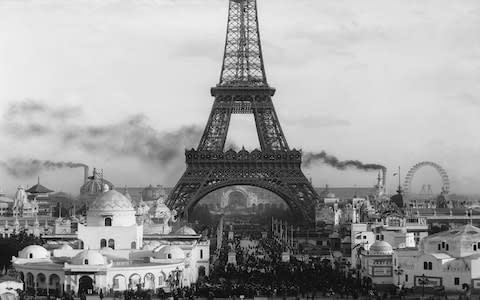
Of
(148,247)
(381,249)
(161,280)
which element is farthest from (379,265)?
(148,247)

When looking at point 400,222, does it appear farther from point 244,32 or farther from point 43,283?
point 43,283

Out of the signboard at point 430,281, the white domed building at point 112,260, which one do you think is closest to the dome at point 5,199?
the white domed building at point 112,260

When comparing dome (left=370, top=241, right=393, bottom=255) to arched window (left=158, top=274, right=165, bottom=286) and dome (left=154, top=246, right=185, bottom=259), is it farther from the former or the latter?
arched window (left=158, top=274, right=165, bottom=286)

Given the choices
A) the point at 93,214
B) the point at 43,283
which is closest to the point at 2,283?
the point at 43,283

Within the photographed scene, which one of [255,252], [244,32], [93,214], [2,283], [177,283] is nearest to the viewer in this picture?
[2,283]

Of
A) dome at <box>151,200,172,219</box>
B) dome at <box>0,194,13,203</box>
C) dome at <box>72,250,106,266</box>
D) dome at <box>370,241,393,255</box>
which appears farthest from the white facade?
dome at <box>0,194,13,203</box>

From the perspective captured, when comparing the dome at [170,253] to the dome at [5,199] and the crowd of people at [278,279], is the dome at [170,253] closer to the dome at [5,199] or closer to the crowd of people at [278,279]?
the crowd of people at [278,279]
